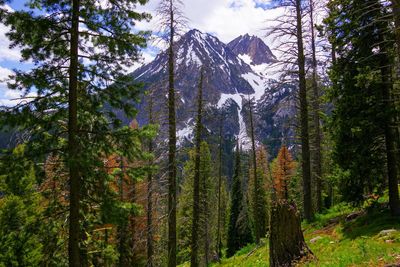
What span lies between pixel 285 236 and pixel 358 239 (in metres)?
3.05

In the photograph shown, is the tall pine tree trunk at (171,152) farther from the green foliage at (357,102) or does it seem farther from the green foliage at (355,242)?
the green foliage at (357,102)

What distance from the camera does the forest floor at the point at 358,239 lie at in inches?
347

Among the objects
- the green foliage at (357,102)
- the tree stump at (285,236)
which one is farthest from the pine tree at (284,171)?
the tree stump at (285,236)

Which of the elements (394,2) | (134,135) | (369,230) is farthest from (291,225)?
(394,2)

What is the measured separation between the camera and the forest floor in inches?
347

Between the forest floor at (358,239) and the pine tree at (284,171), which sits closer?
the forest floor at (358,239)

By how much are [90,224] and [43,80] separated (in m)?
5.36

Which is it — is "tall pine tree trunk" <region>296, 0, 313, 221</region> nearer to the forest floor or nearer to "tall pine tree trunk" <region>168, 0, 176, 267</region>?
the forest floor

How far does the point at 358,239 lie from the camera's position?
36.8 ft

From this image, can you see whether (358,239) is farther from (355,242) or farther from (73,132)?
(73,132)

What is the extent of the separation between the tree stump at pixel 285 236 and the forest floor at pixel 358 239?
0.56 metres

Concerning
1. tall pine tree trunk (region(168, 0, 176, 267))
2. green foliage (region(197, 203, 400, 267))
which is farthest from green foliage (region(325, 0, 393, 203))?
tall pine tree trunk (region(168, 0, 176, 267))

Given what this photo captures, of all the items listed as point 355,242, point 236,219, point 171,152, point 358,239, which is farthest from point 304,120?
point 236,219

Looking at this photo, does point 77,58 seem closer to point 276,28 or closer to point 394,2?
point 394,2
